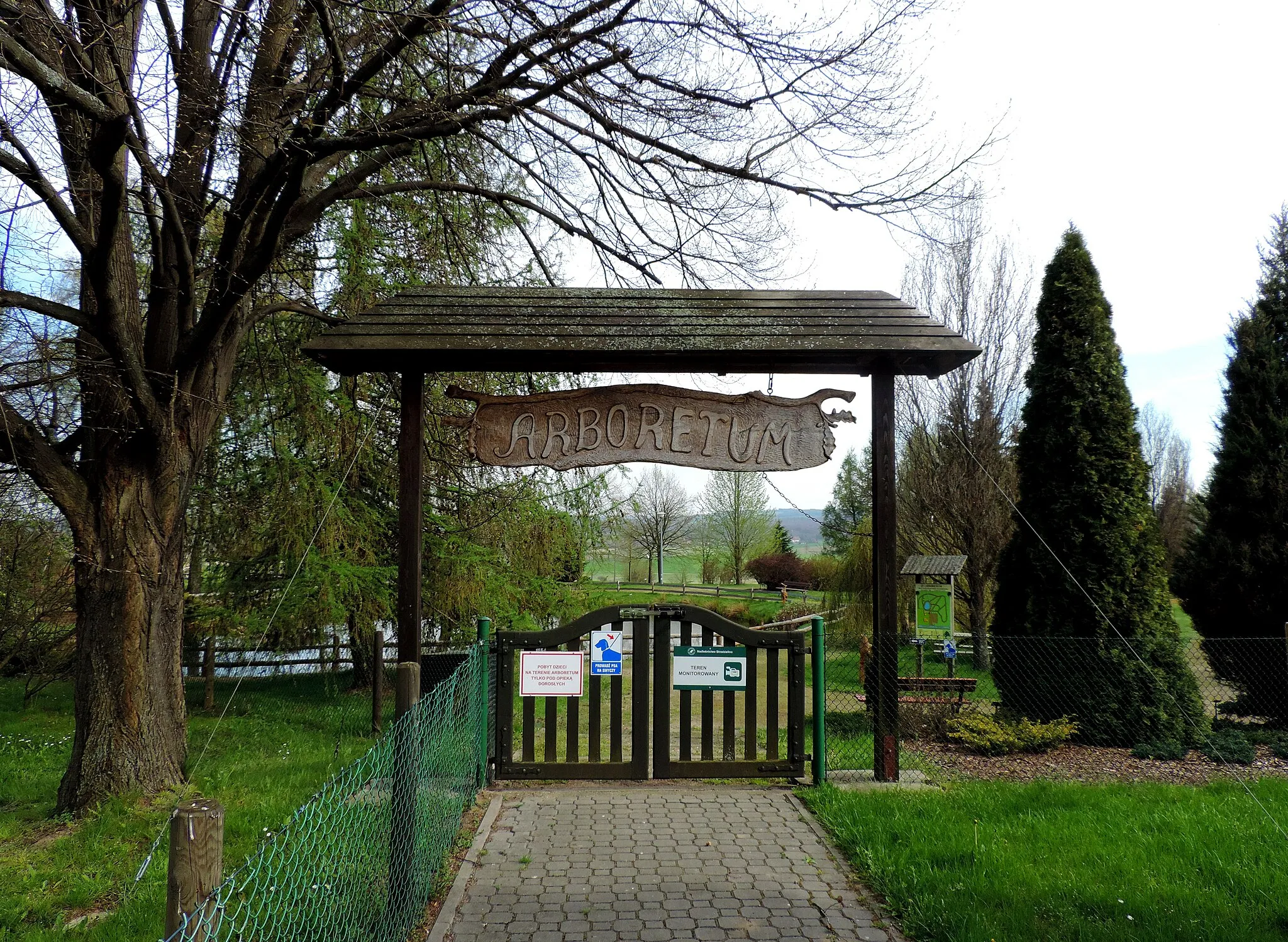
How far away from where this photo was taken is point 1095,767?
7.84m

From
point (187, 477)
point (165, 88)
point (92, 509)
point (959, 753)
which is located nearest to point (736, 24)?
point (165, 88)

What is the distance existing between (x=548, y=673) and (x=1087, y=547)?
21.0ft

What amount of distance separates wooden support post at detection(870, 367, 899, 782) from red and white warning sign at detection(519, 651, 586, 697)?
8.13ft

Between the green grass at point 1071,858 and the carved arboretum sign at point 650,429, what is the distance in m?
2.80

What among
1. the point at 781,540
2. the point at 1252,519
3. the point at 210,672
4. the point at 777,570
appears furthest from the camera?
the point at 781,540

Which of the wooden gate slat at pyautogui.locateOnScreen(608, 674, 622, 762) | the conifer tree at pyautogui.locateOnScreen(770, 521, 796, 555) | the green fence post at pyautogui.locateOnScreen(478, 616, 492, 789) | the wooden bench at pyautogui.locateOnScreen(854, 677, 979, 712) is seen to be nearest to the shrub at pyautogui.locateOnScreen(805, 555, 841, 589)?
the conifer tree at pyautogui.locateOnScreen(770, 521, 796, 555)

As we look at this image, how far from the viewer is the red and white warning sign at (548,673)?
692 centimetres

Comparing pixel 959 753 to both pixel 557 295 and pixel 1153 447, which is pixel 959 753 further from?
pixel 1153 447

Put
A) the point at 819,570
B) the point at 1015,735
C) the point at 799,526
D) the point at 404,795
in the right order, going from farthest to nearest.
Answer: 1. the point at 799,526
2. the point at 819,570
3. the point at 1015,735
4. the point at 404,795

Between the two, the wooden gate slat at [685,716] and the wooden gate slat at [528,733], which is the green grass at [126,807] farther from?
the wooden gate slat at [685,716]

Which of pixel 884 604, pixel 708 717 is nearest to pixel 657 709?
pixel 708 717

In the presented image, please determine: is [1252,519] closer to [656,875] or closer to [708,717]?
[708,717]

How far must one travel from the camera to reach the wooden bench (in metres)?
9.76

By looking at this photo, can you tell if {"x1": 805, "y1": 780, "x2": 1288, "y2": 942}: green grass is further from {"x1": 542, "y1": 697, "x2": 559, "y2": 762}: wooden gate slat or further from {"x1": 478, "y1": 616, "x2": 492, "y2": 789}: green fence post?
{"x1": 478, "y1": 616, "x2": 492, "y2": 789}: green fence post
